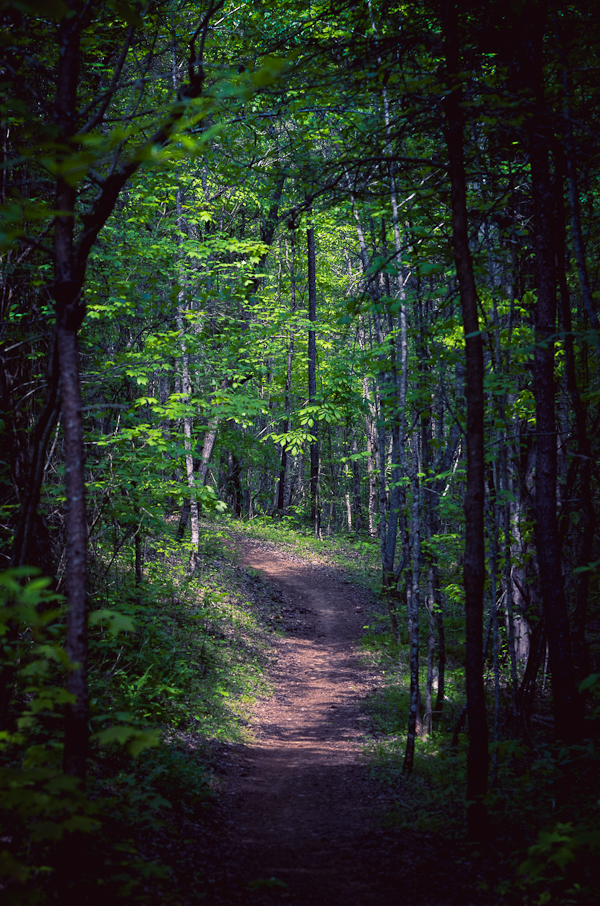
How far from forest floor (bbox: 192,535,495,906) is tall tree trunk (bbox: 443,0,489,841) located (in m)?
0.69

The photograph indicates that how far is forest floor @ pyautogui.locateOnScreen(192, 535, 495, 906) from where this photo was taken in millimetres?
3824

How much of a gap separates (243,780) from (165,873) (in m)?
3.46

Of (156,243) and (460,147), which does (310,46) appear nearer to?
(460,147)

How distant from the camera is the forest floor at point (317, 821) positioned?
3824 mm

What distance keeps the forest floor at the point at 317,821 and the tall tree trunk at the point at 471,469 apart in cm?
69

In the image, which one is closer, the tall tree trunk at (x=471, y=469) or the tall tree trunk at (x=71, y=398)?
the tall tree trunk at (x=71, y=398)

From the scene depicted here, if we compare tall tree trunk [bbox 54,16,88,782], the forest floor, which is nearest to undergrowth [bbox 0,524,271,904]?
tall tree trunk [bbox 54,16,88,782]

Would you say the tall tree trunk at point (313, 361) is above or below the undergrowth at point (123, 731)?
above

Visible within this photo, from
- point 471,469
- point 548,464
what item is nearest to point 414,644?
point 548,464

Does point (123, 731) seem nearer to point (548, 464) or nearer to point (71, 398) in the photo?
point (71, 398)

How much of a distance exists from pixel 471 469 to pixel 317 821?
3839 millimetres

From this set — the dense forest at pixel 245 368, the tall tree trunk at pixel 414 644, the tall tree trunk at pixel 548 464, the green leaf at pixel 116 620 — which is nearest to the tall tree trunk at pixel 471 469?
the dense forest at pixel 245 368

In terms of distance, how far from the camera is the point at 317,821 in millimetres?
5285

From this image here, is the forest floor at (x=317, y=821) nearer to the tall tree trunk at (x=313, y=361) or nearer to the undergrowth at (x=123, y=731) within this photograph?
the undergrowth at (x=123, y=731)
